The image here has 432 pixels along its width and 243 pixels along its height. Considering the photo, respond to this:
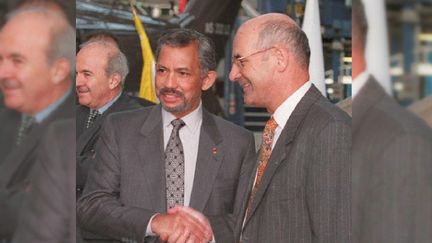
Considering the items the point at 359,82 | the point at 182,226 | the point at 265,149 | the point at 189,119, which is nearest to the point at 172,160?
the point at 189,119

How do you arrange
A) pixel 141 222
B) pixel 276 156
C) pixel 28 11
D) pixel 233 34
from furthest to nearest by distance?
pixel 233 34 → pixel 141 222 → pixel 276 156 → pixel 28 11


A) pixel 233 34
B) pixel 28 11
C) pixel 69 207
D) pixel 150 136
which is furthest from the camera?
pixel 233 34

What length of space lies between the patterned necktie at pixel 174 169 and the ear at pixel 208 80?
18 centimetres

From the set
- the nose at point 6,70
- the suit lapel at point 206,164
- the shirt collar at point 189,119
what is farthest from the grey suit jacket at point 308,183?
the nose at point 6,70

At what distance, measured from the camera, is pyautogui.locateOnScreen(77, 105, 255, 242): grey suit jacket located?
8.29 ft

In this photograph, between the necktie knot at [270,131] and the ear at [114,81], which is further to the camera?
the ear at [114,81]

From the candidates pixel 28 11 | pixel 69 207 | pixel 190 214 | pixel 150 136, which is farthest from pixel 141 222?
pixel 28 11

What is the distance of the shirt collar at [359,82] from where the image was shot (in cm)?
216

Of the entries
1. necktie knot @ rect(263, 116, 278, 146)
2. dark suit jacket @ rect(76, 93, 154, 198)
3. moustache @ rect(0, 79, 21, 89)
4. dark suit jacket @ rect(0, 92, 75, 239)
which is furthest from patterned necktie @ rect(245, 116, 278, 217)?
moustache @ rect(0, 79, 21, 89)

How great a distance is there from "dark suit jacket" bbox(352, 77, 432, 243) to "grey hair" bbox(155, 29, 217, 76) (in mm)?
697

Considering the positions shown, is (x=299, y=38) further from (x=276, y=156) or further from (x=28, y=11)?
(x=28, y=11)

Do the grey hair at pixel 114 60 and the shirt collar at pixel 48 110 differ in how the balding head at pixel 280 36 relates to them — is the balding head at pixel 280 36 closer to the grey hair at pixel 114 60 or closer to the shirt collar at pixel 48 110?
the grey hair at pixel 114 60

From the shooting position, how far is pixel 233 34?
9.24 ft

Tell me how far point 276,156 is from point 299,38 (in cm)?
43
